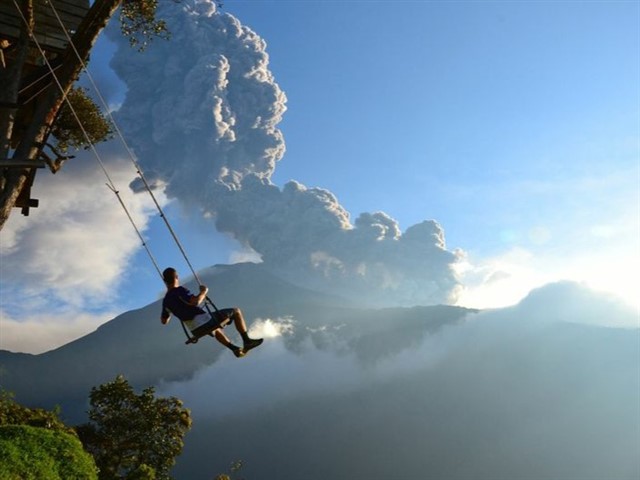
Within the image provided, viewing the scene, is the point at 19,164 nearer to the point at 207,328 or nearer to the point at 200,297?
the point at 200,297

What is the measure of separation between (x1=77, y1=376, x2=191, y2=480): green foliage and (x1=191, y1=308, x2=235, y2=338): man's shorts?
1946 cm

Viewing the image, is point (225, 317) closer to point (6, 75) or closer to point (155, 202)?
point (155, 202)

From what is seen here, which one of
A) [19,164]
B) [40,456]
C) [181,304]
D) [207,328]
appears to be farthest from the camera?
[181,304]

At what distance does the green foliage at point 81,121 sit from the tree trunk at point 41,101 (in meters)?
3.90

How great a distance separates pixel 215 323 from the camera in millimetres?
10438

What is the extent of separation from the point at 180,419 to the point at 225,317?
20.5 meters

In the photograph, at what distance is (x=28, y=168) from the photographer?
9133mm

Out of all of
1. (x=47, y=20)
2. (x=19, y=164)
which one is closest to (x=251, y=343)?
(x=19, y=164)

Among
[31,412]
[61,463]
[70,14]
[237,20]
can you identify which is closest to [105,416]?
[31,412]

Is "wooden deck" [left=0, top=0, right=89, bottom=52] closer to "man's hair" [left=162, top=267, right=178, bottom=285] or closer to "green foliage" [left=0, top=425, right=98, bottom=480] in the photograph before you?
"man's hair" [left=162, top=267, right=178, bottom=285]

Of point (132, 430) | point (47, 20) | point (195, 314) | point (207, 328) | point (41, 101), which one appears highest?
point (47, 20)

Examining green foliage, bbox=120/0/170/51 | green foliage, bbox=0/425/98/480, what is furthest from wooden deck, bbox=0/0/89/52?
green foliage, bbox=0/425/98/480

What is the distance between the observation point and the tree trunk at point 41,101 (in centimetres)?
891

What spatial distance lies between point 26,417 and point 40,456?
7724mm
